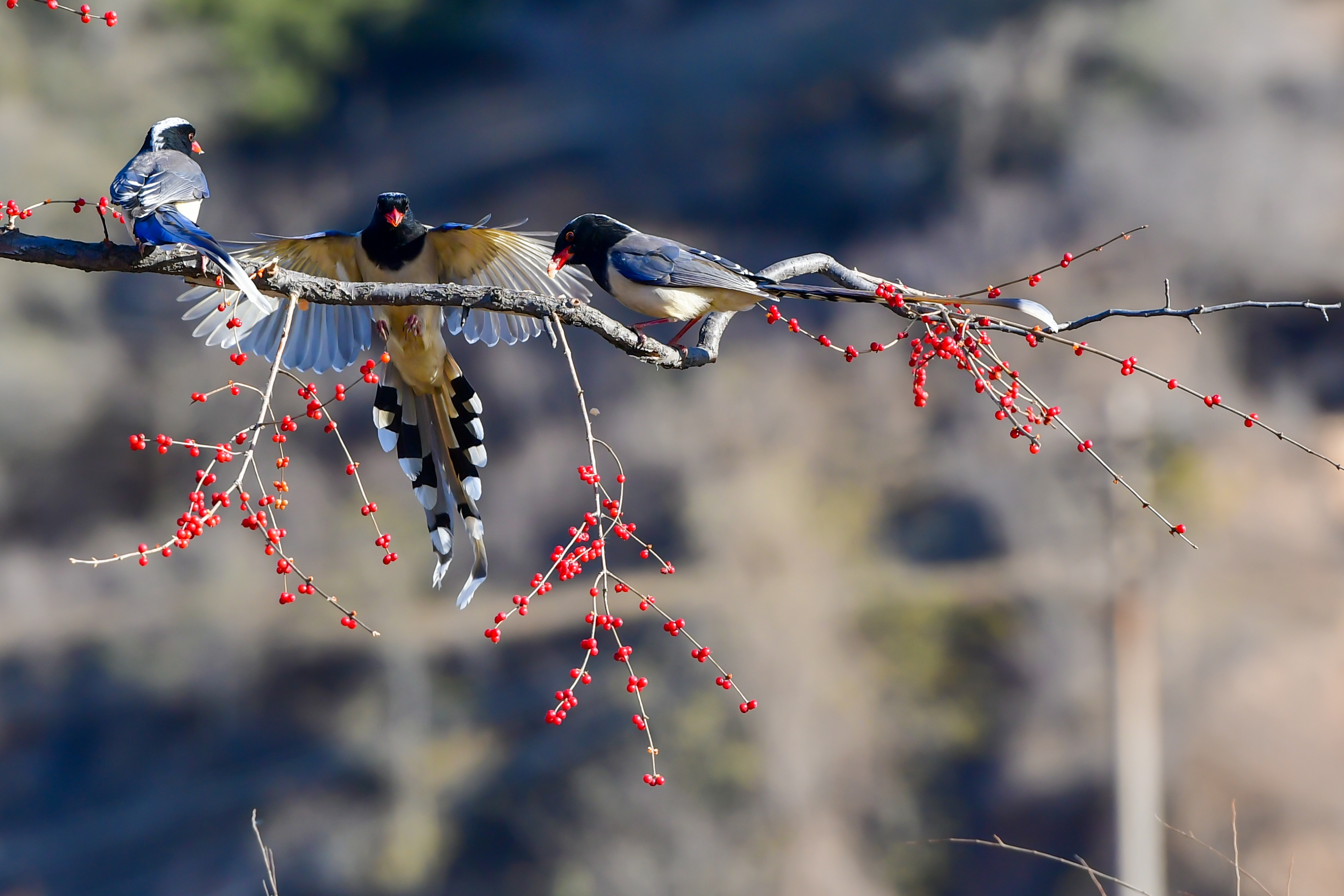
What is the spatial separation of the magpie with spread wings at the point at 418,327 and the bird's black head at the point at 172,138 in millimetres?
215

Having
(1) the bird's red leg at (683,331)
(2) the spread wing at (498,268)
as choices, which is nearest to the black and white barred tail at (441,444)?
(2) the spread wing at (498,268)

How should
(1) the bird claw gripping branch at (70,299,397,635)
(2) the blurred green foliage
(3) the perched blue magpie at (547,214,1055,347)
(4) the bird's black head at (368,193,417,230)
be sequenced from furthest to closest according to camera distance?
(2) the blurred green foliage → (4) the bird's black head at (368,193,417,230) → (3) the perched blue magpie at (547,214,1055,347) → (1) the bird claw gripping branch at (70,299,397,635)

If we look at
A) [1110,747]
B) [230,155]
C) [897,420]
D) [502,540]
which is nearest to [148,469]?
[230,155]

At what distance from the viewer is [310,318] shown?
2.64 metres

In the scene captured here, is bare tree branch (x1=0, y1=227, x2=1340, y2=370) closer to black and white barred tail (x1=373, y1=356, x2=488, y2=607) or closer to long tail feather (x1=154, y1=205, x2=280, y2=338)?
long tail feather (x1=154, y1=205, x2=280, y2=338)

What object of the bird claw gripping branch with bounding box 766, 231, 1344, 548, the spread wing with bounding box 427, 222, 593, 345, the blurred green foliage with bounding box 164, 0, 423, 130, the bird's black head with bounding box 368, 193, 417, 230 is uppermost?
the blurred green foliage with bounding box 164, 0, 423, 130

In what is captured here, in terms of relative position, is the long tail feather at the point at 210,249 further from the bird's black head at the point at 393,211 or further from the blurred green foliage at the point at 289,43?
the blurred green foliage at the point at 289,43

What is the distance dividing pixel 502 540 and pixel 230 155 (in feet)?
18.8

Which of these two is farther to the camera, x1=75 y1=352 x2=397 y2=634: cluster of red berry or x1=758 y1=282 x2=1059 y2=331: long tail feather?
x1=758 y1=282 x2=1059 y2=331: long tail feather

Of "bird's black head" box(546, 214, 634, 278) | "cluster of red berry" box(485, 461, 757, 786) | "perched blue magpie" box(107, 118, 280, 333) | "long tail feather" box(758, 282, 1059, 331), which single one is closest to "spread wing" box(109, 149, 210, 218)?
"perched blue magpie" box(107, 118, 280, 333)

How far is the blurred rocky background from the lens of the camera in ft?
34.4

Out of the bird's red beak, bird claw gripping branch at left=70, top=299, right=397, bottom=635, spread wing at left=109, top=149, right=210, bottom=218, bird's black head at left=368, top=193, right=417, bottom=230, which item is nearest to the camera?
bird claw gripping branch at left=70, top=299, right=397, bottom=635

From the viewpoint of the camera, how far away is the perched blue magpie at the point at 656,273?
2.13 m

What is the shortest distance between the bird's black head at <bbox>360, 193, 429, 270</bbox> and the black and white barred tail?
26cm
